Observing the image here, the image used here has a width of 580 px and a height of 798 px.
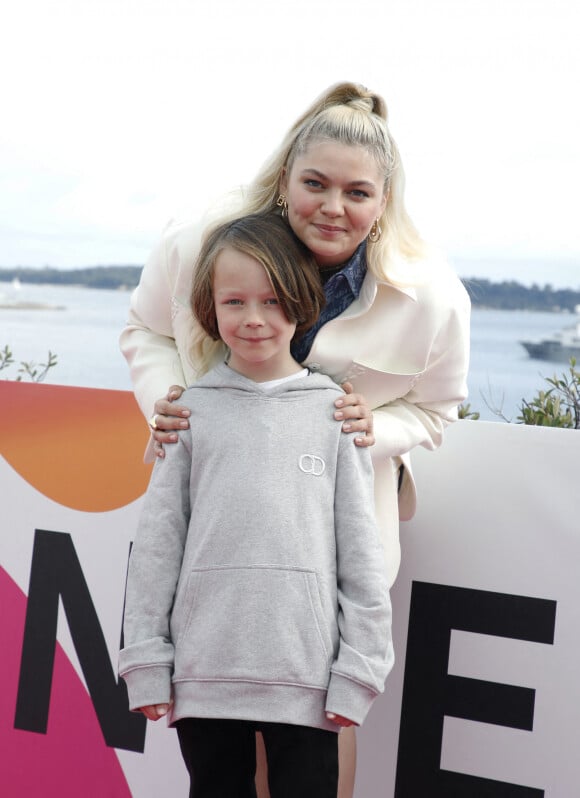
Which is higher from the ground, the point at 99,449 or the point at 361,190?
the point at 361,190

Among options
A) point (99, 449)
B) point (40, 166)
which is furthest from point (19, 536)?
point (40, 166)

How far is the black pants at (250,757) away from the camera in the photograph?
4.39 feet

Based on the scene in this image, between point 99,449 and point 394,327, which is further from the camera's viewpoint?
point 99,449

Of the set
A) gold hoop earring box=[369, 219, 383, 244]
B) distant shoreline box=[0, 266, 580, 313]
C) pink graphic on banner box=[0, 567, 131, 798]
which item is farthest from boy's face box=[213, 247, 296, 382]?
distant shoreline box=[0, 266, 580, 313]

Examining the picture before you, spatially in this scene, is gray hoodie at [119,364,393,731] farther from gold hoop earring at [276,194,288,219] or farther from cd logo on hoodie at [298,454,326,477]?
gold hoop earring at [276,194,288,219]

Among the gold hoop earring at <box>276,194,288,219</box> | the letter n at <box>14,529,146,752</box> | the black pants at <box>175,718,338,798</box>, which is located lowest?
the letter n at <box>14,529,146,752</box>

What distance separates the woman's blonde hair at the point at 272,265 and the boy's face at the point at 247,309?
0.01 m

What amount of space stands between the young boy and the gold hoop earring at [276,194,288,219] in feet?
0.29

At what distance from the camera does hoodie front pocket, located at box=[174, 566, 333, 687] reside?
1.31m

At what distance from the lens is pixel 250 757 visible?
1.41m

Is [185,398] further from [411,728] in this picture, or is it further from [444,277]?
[411,728]

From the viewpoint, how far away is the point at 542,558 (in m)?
1.84

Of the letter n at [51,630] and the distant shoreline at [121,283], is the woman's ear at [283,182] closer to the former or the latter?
the letter n at [51,630]

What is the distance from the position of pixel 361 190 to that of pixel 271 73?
10070 mm
